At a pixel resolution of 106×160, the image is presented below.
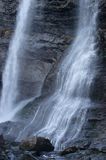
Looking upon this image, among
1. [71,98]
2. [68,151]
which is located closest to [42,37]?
[71,98]

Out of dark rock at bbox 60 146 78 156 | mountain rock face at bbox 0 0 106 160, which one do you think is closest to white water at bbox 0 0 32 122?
mountain rock face at bbox 0 0 106 160

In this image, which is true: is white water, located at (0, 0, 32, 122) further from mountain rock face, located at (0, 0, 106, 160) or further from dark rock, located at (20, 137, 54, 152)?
dark rock, located at (20, 137, 54, 152)

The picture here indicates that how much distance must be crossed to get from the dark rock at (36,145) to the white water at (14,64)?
58.7 ft

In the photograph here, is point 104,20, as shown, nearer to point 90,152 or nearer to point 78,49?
point 78,49

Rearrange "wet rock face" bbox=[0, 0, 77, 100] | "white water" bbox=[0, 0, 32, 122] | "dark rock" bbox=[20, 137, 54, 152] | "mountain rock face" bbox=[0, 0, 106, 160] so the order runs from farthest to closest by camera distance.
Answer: "white water" bbox=[0, 0, 32, 122], "wet rock face" bbox=[0, 0, 77, 100], "mountain rock face" bbox=[0, 0, 106, 160], "dark rock" bbox=[20, 137, 54, 152]

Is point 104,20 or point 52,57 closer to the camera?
point 104,20

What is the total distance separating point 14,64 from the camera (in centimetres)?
5069

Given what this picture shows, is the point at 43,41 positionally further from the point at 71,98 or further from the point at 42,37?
the point at 71,98

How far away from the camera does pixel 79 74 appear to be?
39.0m

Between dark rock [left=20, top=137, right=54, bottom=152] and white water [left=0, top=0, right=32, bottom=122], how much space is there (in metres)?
17.9

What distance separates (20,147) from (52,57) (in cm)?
1865

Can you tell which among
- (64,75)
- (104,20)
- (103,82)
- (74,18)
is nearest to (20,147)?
(103,82)

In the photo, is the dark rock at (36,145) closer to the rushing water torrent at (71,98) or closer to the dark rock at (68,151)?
the dark rock at (68,151)

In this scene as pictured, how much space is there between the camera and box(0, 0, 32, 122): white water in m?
49.4
